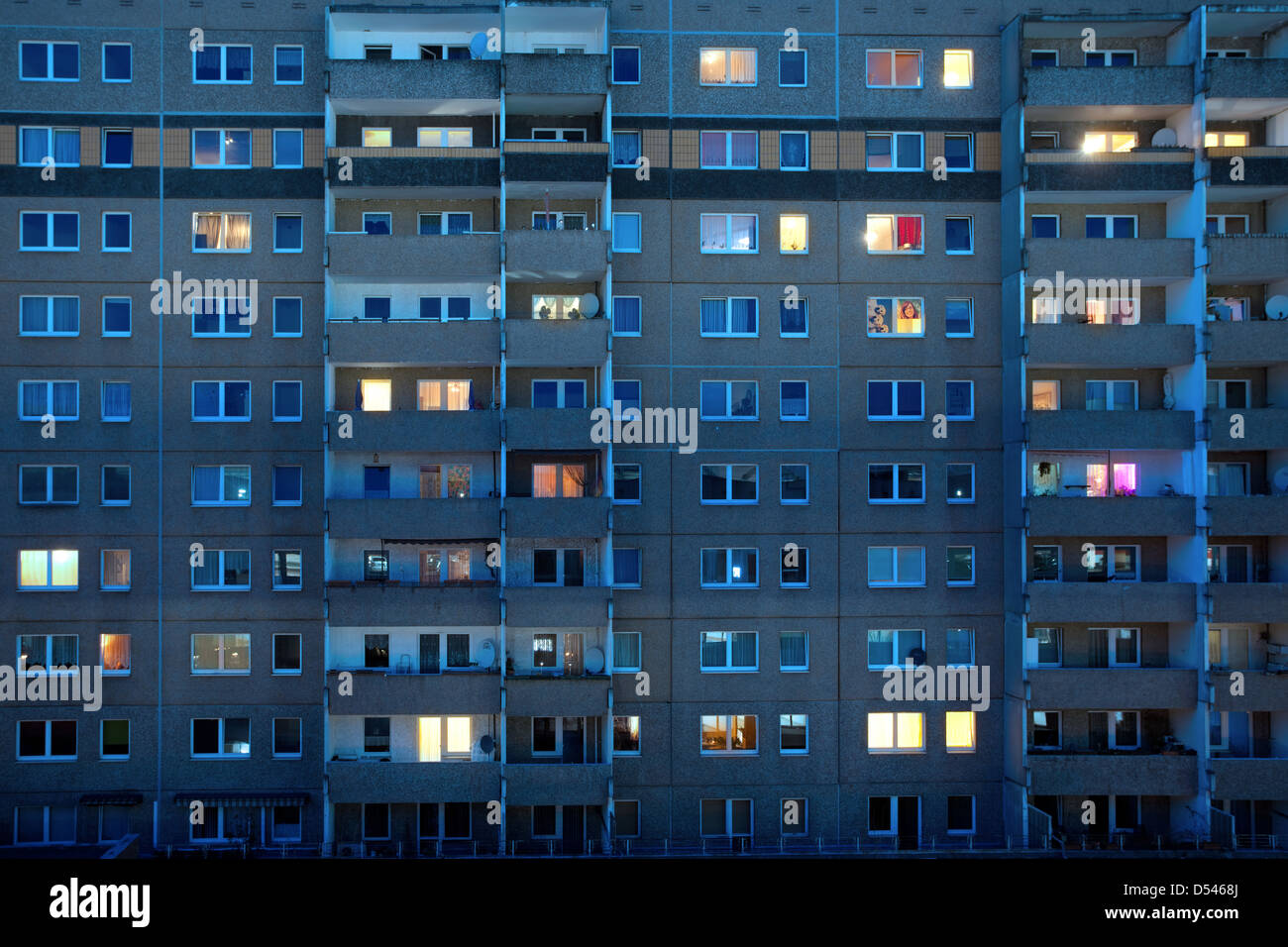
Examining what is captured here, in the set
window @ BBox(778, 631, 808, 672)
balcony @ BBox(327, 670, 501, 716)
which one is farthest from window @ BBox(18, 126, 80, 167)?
window @ BBox(778, 631, 808, 672)

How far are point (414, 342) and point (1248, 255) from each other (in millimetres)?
20912

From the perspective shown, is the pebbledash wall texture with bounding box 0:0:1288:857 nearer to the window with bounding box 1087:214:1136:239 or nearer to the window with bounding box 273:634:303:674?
the window with bounding box 273:634:303:674

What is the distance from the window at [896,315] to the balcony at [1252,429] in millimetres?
→ 7477

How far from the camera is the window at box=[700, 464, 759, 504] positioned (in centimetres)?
2458

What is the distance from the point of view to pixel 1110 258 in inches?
949

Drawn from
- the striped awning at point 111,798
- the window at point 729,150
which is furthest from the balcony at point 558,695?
the window at point 729,150

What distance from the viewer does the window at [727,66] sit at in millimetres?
24719

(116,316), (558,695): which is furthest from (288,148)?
(558,695)

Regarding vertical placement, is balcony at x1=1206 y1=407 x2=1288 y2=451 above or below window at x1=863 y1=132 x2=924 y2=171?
below

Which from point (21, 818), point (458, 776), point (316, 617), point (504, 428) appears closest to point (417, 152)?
point (504, 428)

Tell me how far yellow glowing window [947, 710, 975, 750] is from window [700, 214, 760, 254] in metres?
13.0

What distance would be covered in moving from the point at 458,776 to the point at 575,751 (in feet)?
9.73

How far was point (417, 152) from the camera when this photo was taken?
23.7 m

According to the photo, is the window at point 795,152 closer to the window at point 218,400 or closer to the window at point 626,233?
the window at point 626,233
